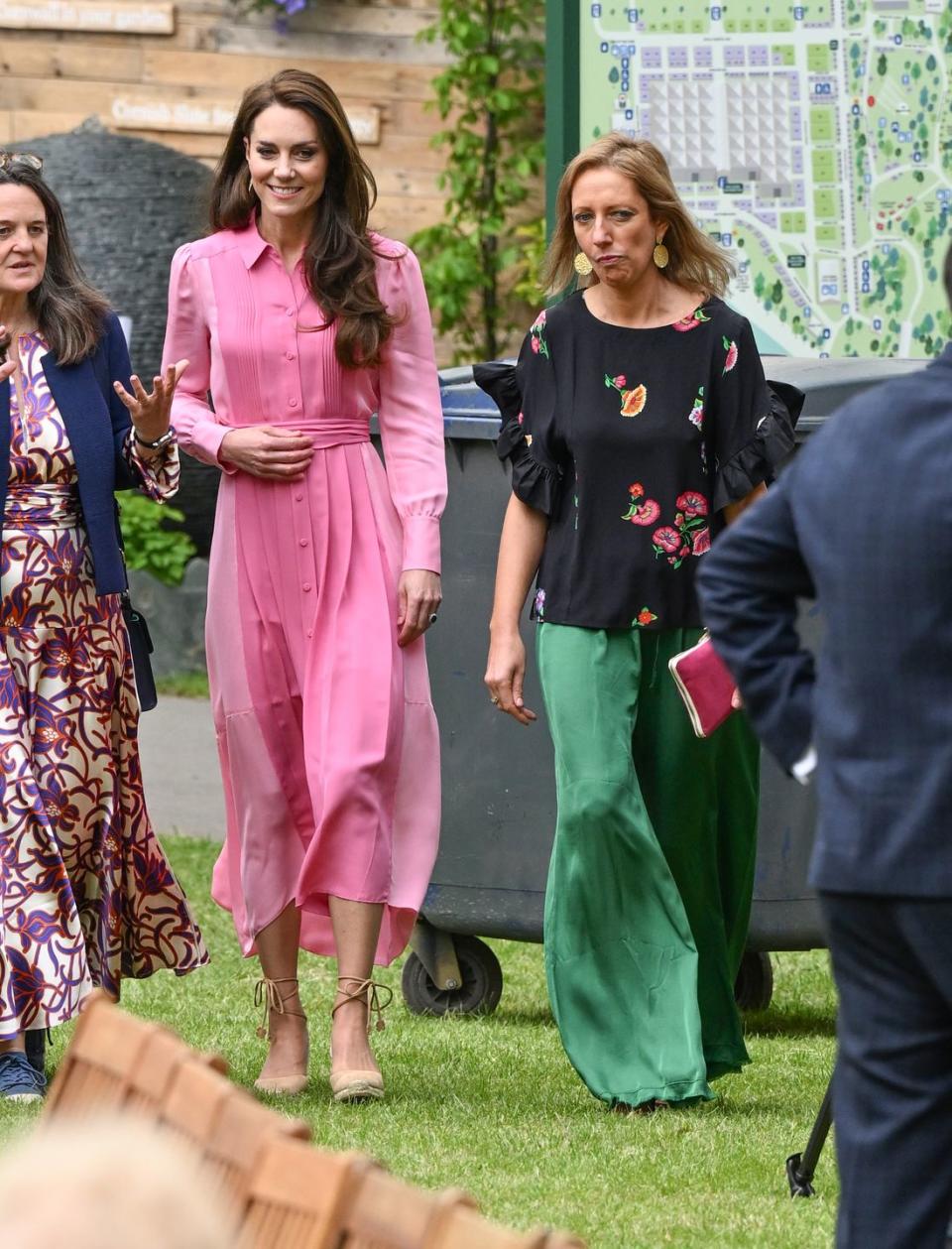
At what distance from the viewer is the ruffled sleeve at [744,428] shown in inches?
173

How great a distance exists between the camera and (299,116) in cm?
466

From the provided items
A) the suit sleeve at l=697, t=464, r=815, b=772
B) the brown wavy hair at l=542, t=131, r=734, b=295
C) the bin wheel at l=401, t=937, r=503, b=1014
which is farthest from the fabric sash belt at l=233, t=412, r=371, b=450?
the suit sleeve at l=697, t=464, r=815, b=772

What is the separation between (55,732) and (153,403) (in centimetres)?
69

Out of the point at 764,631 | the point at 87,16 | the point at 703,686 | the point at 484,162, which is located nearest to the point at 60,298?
the point at 703,686

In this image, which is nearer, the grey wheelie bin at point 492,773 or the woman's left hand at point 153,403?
the woman's left hand at point 153,403

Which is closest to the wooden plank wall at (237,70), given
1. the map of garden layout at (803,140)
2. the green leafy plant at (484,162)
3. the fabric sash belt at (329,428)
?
the green leafy plant at (484,162)

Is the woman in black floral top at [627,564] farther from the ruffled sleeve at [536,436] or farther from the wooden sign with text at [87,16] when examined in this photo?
the wooden sign with text at [87,16]

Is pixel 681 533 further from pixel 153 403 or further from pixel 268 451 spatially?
pixel 153 403

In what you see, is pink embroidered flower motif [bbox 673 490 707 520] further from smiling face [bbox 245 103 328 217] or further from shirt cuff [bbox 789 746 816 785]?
shirt cuff [bbox 789 746 816 785]

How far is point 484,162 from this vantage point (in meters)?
11.9

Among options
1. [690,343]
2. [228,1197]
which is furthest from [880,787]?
[690,343]

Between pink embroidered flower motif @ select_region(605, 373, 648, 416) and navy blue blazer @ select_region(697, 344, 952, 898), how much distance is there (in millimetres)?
1953

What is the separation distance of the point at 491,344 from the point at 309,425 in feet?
25.0

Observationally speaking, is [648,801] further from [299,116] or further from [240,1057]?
[299,116]
